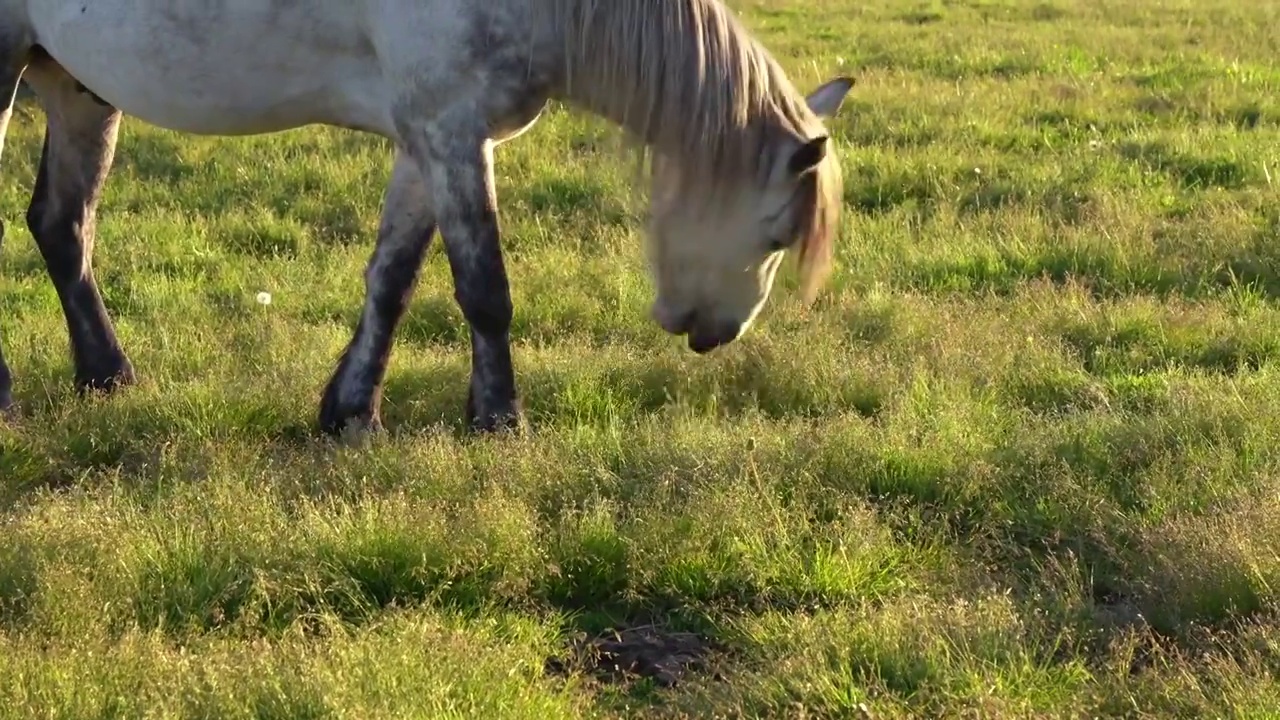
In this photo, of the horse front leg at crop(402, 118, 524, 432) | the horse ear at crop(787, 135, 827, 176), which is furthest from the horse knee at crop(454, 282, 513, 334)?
the horse ear at crop(787, 135, 827, 176)

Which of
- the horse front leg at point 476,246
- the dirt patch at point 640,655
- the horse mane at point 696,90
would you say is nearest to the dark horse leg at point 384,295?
the horse front leg at point 476,246

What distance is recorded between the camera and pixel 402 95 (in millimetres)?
4223

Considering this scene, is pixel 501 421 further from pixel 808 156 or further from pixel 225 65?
pixel 225 65

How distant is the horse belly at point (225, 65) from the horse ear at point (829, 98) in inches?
51.3

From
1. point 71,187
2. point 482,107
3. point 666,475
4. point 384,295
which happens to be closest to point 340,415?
point 384,295

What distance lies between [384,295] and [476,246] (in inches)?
21.9

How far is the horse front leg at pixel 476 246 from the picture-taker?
4.21m

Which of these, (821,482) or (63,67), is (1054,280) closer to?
(821,482)

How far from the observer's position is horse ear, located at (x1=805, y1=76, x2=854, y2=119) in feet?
14.4

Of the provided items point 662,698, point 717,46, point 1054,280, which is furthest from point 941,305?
point 662,698

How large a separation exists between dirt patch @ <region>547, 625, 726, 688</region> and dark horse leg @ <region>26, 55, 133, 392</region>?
2677 mm

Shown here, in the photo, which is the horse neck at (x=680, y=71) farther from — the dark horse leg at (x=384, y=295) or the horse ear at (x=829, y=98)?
the dark horse leg at (x=384, y=295)

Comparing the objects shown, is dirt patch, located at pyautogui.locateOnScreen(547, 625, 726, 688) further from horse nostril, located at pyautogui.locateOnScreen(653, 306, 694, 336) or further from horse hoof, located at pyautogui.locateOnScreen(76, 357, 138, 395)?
horse hoof, located at pyautogui.locateOnScreen(76, 357, 138, 395)

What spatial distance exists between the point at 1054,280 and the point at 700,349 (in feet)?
7.22
